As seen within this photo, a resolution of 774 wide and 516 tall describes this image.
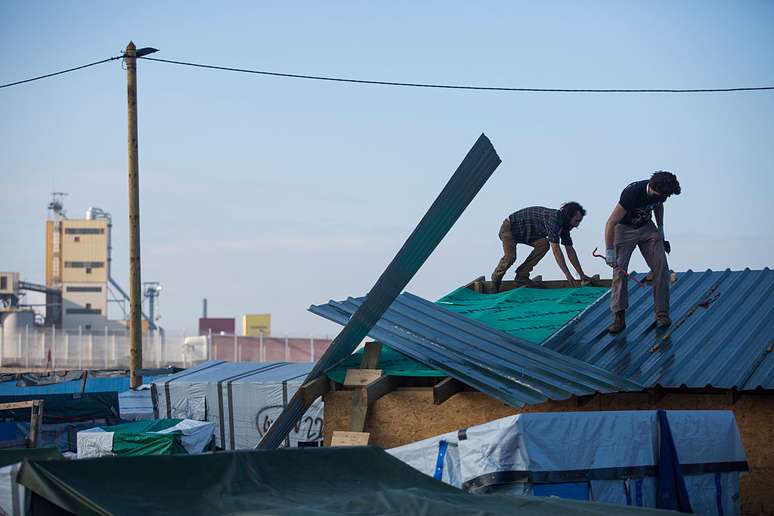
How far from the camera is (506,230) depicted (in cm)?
1681

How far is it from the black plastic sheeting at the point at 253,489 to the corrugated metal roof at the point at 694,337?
204 inches

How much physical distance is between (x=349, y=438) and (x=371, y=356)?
1145mm

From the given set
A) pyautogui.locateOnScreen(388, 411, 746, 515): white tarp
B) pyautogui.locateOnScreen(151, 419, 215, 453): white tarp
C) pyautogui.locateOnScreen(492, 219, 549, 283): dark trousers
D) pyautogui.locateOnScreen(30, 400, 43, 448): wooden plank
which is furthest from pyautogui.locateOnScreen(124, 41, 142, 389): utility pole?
pyautogui.locateOnScreen(388, 411, 746, 515): white tarp

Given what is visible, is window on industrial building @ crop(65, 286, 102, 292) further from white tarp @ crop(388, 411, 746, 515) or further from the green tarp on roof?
white tarp @ crop(388, 411, 746, 515)

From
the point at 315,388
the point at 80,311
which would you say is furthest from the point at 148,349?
the point at 315,388

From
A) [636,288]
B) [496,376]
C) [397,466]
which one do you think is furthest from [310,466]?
[636,288]

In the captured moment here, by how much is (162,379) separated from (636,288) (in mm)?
12078

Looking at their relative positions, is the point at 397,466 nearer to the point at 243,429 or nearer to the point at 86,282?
the point at 243,429

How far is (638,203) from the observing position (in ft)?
42.8

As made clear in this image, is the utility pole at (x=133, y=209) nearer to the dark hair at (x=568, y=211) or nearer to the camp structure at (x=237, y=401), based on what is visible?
the camp structure at (x=237, y=401)

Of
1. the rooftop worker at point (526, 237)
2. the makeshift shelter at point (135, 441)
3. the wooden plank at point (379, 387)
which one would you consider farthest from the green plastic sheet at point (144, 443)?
the wooden plank at point (379, 387)

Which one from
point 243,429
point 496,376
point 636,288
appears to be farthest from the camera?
point 243,429

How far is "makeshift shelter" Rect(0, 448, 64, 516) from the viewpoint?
745cm

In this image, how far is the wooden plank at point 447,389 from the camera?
38.1ft
